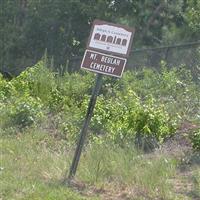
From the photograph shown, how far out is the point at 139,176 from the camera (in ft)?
20.3

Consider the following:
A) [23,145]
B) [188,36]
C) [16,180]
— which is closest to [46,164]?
[16,180]

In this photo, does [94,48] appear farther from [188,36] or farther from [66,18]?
[66,18]

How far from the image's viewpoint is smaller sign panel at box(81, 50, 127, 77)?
632 cm

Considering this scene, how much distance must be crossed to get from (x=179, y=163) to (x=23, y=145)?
2371mm

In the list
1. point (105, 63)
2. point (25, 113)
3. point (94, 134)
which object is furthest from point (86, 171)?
point (25, 113)

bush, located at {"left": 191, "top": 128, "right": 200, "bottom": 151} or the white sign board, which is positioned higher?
the white sign board

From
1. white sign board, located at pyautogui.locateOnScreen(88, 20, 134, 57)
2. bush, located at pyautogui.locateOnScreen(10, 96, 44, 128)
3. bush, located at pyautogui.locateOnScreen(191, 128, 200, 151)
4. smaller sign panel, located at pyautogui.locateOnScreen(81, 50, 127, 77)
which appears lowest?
bush, located at pyautogui.locateOnScreen(10, 96, 44, 128)

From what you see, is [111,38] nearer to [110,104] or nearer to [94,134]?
[94,134]

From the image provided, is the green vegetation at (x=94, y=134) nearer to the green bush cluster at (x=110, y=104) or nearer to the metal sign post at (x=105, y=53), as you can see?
the green bush cluster at (x=110, y=104)

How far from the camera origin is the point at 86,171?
21.1 feet

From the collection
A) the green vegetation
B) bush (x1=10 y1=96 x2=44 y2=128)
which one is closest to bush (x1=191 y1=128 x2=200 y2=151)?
the green vegetation

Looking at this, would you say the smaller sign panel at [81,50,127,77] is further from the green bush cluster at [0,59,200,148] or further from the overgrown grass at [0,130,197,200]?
the green bush cluster at [0,59,200,148]

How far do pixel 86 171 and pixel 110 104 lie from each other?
2.98 metres

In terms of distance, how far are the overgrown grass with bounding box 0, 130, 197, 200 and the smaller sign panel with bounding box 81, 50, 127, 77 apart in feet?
3.75
